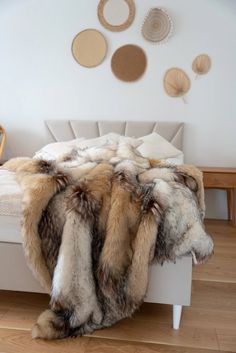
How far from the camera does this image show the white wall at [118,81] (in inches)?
133

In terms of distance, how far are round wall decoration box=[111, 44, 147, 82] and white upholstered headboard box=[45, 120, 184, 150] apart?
52 centimetres

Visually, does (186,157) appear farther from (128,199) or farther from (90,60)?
(128,199)

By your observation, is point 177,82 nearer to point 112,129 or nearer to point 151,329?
point 112,129

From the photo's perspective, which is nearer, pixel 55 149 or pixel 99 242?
pixel 99 242

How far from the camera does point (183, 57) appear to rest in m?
3.44

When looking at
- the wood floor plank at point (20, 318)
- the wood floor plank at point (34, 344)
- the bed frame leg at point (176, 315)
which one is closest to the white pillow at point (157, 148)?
the bed frame leg at point (176, 315)

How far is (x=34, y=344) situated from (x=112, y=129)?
8.11 feet

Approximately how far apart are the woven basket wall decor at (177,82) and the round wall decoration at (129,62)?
295 mm

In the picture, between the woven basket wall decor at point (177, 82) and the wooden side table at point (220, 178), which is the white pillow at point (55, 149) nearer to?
the woven basket wall decor at point (177, 82)

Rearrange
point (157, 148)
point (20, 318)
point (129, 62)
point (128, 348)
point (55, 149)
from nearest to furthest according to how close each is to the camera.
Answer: point (128, 348) → point (20, 318) → point (55, 149) → point (157, 148) → point (129, 62)

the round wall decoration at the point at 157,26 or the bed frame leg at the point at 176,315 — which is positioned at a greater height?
the round wall decoration at the point at 157,26

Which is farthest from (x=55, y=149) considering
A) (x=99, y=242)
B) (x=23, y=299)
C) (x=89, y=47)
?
(x=99, y=242)

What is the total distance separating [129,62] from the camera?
11.5 ft

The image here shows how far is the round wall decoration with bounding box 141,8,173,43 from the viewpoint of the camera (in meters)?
3.37
